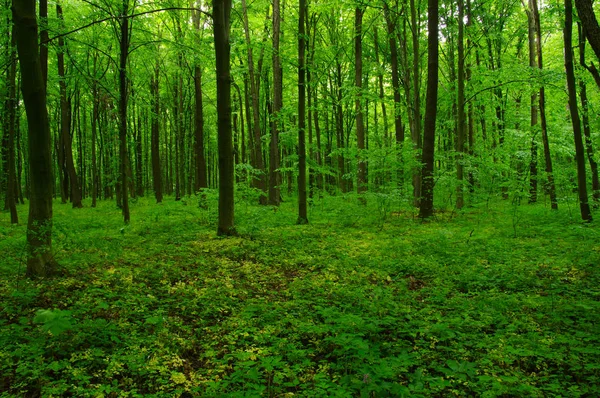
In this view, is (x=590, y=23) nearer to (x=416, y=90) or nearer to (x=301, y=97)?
(x=301, y=97)

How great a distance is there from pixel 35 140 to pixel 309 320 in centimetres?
500

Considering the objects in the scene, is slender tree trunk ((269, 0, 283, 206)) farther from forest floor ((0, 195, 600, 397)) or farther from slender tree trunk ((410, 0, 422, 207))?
forest floor ((0, 195, 600, 397))

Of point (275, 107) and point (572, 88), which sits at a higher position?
point (275, 107)

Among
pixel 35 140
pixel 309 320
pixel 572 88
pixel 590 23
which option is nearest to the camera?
pixel 309 320

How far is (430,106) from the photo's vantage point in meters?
10.6

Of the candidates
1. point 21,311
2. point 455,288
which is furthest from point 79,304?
point 455,288

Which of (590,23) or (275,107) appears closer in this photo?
(590,23)

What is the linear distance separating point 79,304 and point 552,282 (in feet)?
22.3

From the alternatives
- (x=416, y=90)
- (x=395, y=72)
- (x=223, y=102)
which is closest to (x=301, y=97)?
(x=223, y=102)

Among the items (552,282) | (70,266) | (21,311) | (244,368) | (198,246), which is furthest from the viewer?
(198,246)

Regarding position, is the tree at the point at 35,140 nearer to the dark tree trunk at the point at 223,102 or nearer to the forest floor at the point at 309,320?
the forest floor at the point at 309,320

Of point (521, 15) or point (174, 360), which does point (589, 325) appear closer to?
point (174, 360)

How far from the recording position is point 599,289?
4773 mm

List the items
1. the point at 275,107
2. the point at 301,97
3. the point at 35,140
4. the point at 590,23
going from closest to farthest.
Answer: the point at 590,23
the point at 35,140
the point at 301,97
the point at 275,107
